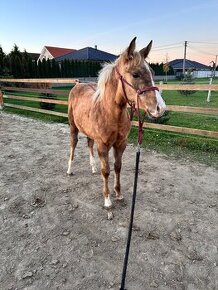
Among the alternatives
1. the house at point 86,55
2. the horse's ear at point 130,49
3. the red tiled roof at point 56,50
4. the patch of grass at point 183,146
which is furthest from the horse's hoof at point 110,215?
the red tiled roof at point 56,50

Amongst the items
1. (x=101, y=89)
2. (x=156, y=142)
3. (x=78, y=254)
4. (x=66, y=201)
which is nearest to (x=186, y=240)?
(x=78, y=254)

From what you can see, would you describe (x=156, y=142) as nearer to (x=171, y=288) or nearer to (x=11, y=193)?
(x=11, y=193)

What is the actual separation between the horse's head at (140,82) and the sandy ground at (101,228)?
1.47 meters

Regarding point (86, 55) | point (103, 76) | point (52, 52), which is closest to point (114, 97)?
point (103, 76)

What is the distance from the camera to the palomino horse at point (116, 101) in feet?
7.26

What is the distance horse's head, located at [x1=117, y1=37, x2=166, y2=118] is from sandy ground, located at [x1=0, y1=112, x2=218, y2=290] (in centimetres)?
147

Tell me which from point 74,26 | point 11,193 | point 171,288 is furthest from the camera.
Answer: point 74,26

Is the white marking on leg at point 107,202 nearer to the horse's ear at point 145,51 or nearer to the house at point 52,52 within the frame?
the horse's ear at point 145,51

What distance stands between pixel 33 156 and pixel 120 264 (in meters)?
3.63

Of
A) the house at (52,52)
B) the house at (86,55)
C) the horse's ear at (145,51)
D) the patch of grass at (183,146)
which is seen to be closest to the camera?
the horse's ear at (145,51)

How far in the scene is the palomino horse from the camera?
2.21 m

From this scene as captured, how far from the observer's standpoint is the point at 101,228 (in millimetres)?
2977

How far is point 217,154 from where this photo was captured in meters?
5.26

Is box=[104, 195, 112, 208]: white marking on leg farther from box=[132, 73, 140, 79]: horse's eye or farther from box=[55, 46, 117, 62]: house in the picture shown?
box=[55, 46, 117, 62]: house
